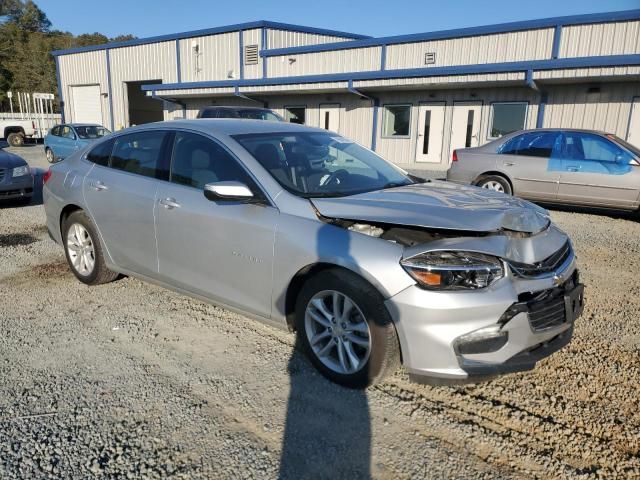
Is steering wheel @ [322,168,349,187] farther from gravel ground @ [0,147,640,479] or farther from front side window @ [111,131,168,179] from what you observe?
front side window @ [111,131,168,179]

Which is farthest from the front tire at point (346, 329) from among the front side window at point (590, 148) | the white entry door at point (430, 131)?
the white entry door at point (430, 131)

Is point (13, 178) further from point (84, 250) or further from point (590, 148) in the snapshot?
point (590, 148)

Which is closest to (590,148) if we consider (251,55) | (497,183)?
(497,183)

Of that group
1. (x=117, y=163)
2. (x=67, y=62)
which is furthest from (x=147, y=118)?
(x=117, y=163)

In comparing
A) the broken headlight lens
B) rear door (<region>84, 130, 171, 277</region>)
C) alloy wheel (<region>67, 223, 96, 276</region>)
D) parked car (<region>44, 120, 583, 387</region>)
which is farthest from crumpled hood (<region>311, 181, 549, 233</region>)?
alloy wheel (<region>67, 223, 96, 276</region>)

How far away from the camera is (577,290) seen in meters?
3.11

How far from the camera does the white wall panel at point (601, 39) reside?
1511cm

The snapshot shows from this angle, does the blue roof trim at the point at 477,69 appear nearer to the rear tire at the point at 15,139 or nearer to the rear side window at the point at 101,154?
the rear side window at the point at 101,154

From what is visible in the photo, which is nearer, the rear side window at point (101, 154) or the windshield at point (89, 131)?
the rear side window at point (101, 154)

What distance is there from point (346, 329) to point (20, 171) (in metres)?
8.54

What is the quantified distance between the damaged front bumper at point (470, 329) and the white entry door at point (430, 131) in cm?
1668

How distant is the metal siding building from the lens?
1522cm

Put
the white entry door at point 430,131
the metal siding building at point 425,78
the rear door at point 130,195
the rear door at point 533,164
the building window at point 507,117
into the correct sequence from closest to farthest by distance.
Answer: the rear door at point 130,195, the rear door at point 533,164, the metal siding building at point 425,78, the building window at point 507,117, the white entry door at point 430,131

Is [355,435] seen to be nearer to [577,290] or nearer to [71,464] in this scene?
[71,464]
